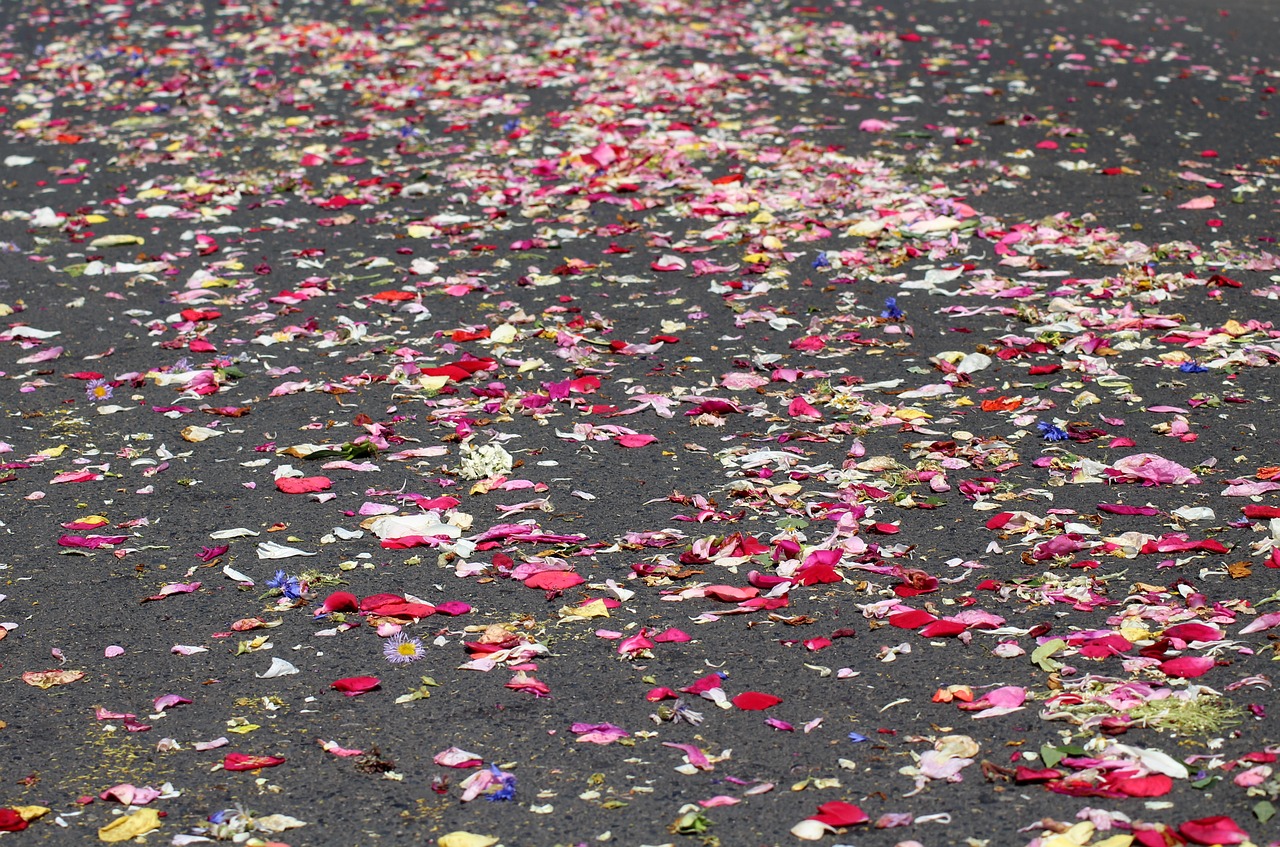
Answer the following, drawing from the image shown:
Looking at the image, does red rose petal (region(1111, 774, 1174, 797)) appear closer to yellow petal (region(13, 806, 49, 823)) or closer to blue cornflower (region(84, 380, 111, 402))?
yellow petal (region(13, 806, 49, 823))

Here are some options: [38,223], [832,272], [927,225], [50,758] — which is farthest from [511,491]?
[38,223]

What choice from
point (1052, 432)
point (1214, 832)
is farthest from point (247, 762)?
point (1052, 432)

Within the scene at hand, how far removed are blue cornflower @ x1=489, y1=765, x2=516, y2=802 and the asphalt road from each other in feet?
0.08

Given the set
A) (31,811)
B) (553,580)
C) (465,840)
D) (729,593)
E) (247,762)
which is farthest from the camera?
(553,580)

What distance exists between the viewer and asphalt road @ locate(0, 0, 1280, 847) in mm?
3131

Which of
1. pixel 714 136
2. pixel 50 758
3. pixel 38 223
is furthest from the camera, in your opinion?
pixel 714 136

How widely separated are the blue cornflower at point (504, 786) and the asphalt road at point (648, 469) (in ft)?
0.08

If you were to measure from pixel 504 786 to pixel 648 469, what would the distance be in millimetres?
1780

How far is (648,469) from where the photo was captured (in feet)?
15.3

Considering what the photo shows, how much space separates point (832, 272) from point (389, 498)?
2.89 metres

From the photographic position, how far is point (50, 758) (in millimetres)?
3264

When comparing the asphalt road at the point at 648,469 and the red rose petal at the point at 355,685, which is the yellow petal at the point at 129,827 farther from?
the red rose petal at the point at 355,685

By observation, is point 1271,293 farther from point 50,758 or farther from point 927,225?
point 50,758

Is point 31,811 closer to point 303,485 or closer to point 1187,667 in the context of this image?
point 303,485
